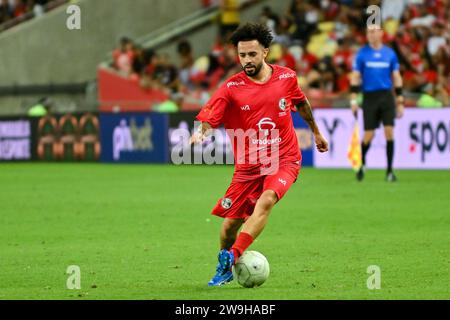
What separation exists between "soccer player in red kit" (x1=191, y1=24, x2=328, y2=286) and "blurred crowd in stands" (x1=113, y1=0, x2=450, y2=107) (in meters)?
13.2

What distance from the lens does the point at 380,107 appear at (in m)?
19.0

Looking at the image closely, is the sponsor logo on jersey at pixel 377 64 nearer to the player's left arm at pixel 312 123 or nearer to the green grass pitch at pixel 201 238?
the green grass pitch at pixel 201 238

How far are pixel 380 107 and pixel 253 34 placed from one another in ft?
33.5

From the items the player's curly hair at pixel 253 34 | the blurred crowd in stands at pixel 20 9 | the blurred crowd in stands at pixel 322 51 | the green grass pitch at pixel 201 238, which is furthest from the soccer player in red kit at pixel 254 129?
the blurred crowd in stands at pixel 20 9

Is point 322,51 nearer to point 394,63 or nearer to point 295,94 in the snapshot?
point 394,63

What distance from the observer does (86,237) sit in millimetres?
12766

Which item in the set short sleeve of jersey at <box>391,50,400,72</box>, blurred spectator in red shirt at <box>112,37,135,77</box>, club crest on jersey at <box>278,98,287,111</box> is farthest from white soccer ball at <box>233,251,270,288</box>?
blurred spectator in red shirt at <box>112,37,135,77</box>

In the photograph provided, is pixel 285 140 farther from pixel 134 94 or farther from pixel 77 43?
pixel 77 43

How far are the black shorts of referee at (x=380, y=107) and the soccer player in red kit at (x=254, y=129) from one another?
9719 millimetres

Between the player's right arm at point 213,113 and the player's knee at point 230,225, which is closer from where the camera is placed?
the player's right arm at point 213,113

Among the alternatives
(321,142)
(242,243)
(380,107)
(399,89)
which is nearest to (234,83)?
(321,142)

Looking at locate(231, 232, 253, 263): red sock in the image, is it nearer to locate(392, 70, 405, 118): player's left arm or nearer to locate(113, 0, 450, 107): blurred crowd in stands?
locate(392, 70, 405, 118): player's left arm

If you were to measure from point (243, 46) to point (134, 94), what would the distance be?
20977mm

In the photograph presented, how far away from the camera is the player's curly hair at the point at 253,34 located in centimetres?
900
